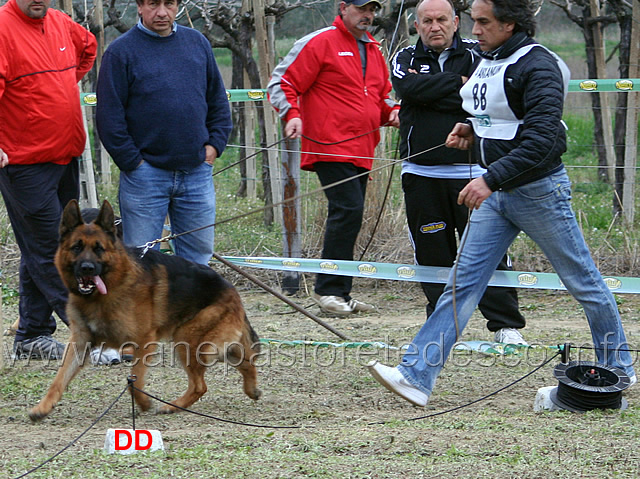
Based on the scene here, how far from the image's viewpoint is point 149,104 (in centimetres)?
551

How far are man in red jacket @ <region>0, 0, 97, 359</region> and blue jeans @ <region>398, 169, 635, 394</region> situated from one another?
252 centimetres

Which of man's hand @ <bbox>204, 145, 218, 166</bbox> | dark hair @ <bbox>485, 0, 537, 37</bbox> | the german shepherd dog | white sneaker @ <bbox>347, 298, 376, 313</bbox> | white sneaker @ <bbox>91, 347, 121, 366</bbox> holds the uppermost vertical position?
dark hair @ <bbox>485, 0, 537, 37</bbox>

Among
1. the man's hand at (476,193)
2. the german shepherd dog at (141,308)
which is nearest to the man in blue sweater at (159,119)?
the german shepherd dog at (141,308)

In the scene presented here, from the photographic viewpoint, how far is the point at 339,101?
284 inches

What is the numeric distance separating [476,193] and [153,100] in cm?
234

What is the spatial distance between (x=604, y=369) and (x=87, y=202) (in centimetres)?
656

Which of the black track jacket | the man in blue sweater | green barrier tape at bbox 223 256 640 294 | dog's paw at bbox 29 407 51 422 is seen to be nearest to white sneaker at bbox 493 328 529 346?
green barrier tape at bbox 223 256 640 294

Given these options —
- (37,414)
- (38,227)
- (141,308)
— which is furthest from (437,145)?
(37,414)

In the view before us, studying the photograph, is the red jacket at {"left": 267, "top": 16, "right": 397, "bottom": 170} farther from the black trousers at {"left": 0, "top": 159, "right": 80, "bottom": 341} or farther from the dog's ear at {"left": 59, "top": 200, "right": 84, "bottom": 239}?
the dog's ear at {"left": 59, "top": 200, "right": 84, "bottom": 239}

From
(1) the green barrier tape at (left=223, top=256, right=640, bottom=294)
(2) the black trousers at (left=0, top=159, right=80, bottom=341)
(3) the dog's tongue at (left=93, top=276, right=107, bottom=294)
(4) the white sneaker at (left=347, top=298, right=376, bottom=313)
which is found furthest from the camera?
(4) the white sneaker at (left=347, top=298, right=376, bottom=313)

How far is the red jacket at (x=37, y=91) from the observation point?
545cm

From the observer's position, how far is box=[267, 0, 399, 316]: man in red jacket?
23.4ft

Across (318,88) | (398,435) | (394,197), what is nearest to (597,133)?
(394,197)

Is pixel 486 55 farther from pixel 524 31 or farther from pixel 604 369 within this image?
pixel 604 369
